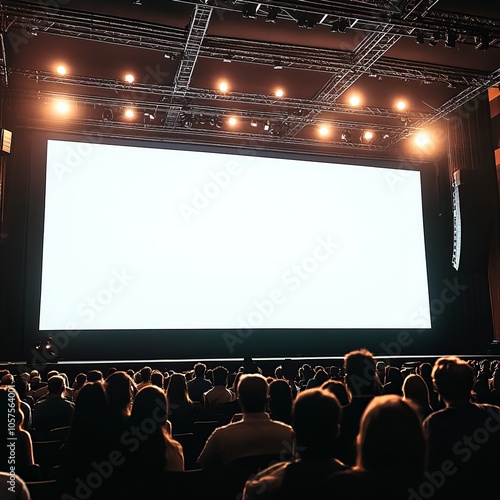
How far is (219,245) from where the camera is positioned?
1095 cm

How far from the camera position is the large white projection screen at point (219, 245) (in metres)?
10.4

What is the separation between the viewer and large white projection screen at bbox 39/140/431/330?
10359mm

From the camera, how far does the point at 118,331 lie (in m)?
10.9

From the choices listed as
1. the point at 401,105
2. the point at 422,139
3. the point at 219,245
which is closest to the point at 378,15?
the point at 401,105

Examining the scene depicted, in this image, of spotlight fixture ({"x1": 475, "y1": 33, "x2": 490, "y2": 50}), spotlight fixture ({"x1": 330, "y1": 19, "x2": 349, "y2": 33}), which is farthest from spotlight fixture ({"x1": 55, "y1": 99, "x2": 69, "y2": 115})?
spotlight fixture ({"x1": 475, "y1": 33, "x2": 490, "y2": 50})

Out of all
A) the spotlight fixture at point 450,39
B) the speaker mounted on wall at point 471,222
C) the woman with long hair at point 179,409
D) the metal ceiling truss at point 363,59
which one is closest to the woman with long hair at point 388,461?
the woman with long hair at point 179,409

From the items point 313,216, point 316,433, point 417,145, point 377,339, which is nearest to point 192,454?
point 316,433

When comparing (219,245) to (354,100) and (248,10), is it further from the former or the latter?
(248,10)

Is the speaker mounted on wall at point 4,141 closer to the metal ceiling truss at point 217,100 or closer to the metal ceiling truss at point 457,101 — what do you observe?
the metal ceiling truss at point 217,100

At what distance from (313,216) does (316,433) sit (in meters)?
10.1

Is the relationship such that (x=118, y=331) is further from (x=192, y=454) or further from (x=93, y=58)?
(x=192, y=454)
